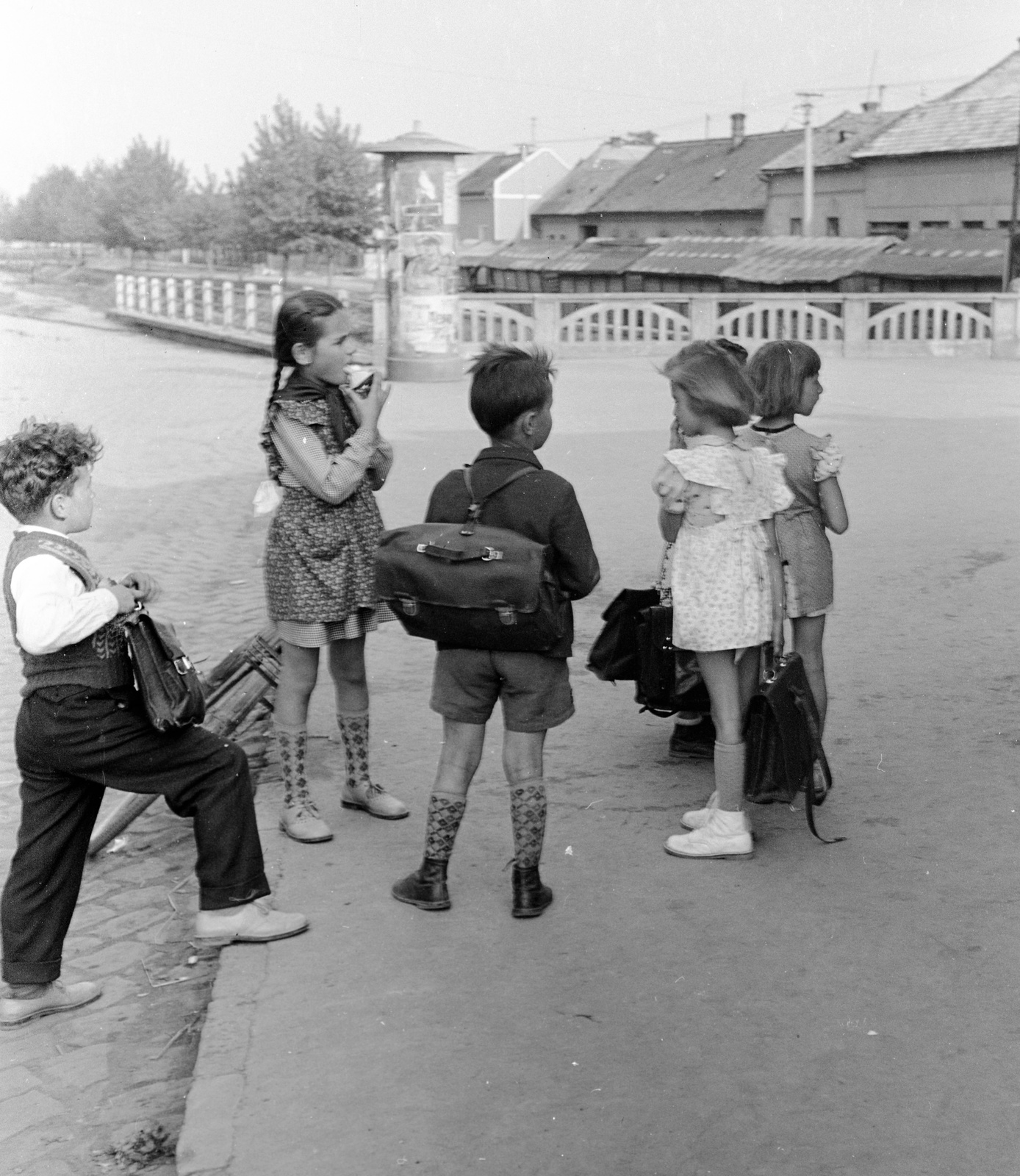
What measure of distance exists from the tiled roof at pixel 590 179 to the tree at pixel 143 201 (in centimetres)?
2822

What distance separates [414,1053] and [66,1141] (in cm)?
74

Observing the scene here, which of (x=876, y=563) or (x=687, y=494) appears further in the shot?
(x=876, y=563)

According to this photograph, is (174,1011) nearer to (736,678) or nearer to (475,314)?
(736,678)

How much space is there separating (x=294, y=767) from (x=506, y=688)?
939mm

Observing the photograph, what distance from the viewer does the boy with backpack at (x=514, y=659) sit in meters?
3.74

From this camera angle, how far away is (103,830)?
15.7 feet

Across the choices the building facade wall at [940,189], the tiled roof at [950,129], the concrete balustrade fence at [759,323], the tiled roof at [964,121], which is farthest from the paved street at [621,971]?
the tiled roof at [964,121]

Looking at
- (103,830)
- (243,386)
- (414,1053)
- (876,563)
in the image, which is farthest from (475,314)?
(414,1053)

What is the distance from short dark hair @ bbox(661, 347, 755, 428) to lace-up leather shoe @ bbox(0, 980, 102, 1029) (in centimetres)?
219

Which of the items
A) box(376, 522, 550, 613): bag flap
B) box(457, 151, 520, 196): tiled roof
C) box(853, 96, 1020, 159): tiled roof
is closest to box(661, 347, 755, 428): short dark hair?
box(376, 522, 550, 613): bag flap

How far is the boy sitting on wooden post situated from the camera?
338 cm

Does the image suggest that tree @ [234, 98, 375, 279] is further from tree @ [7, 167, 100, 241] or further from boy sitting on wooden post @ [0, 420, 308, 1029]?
boy sitting on wooden post @ [0, 420, 308, 1029]

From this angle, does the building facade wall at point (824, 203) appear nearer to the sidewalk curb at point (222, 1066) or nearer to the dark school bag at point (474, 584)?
the dark school bag at point (474, 584)

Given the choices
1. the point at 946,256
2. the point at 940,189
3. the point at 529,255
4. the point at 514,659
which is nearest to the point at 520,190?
the point at 529,255
